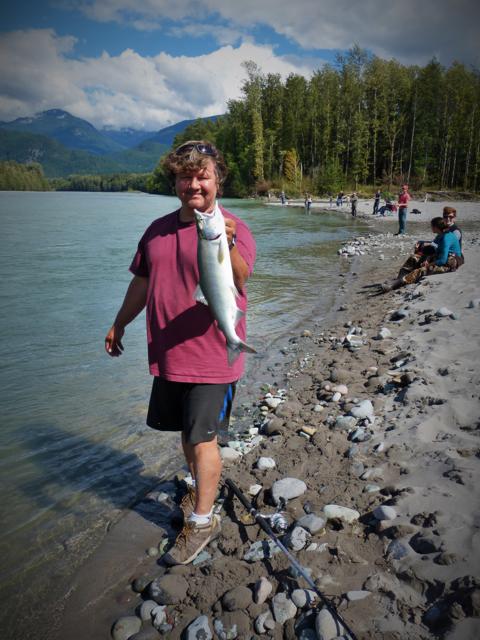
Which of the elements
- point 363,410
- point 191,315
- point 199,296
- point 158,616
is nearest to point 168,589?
point 158,616

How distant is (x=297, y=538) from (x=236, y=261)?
2042 mm

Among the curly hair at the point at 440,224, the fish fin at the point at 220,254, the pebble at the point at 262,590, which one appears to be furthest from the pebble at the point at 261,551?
the curly hair at the point at 440,224

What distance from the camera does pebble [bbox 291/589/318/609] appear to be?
2.53 metres

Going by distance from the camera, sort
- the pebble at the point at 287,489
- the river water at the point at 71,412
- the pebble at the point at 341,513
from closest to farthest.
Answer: the pebble at the point at 341,513 → the pebble at the point at 287,489 → the river water at the point at 71,412

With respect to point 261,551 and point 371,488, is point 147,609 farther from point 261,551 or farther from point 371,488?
point 371,488

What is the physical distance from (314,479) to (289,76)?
312 feet

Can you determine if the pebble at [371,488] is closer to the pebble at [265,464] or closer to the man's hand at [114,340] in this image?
the pebble at [265,464]

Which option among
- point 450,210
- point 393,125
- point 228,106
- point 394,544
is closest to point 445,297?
point 450,210

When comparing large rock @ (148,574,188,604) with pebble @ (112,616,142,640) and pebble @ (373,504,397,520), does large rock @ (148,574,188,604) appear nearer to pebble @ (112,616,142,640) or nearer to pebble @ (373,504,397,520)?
pebble @ (112,616,142,640)

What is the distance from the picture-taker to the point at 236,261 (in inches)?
106

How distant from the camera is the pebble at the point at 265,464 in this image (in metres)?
4.10

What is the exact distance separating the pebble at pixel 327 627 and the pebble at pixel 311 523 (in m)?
0.67

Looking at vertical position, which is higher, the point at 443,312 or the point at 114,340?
the point at 114,340

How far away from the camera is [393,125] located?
65.3 metres
